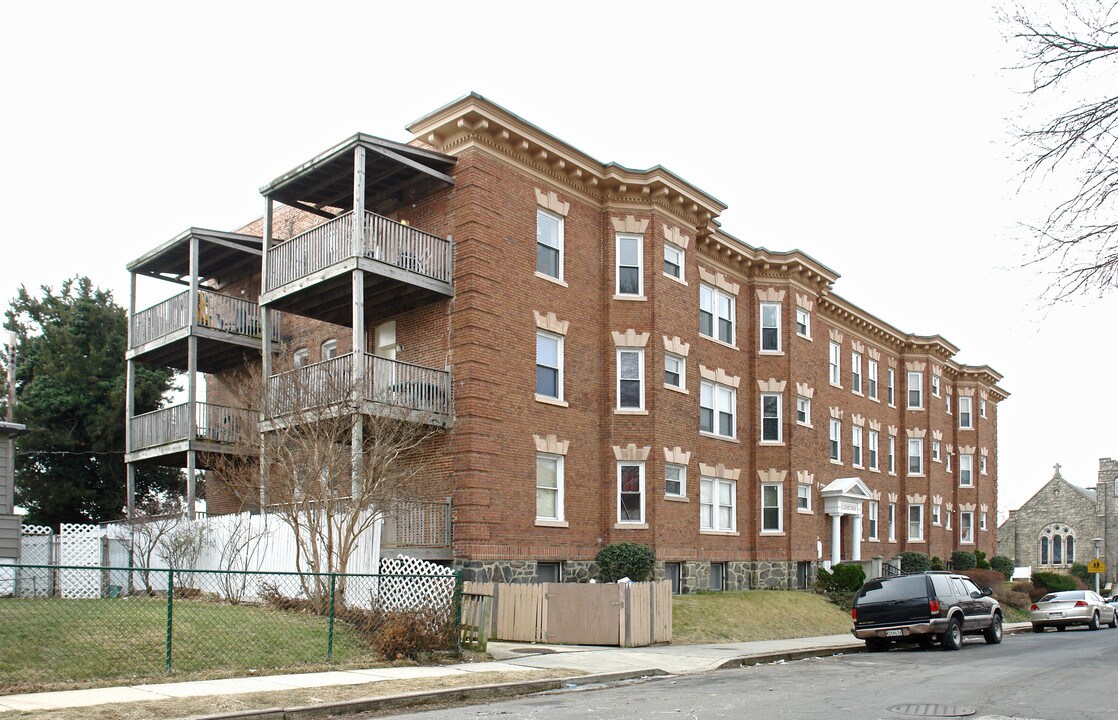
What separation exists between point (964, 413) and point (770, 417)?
22.1 meters

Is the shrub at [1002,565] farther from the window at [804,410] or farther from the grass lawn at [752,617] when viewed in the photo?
the grass lawn at [752,617]

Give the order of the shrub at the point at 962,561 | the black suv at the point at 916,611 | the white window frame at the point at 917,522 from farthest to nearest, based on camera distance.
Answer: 1. the shrub at the point at 962,561
2. the white window frame at the point at 917,522
3. the black suv at the point at 916,611

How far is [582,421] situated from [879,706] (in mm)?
14330

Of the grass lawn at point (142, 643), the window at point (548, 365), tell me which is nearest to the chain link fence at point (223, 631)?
the grass lawn at point (142, 643)

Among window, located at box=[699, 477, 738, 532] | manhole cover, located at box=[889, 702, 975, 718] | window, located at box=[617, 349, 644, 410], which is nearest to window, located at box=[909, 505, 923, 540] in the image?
window, located at box=[699, 477, 738, 532]

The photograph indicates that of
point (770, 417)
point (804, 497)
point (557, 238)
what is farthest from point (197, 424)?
point (804, 497)

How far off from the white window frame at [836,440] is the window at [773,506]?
543 centimetres

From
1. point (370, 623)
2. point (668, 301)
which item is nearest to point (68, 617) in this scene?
point (370, 623)

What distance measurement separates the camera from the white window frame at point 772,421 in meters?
33.3

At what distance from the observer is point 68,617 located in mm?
15438

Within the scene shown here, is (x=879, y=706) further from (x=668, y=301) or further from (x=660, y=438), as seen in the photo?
(x=668, y=301)

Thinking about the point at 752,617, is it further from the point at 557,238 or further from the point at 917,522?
the point at 917,522

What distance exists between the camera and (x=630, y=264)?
27516 mm

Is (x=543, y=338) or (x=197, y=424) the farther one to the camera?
(x=197, y=424)
